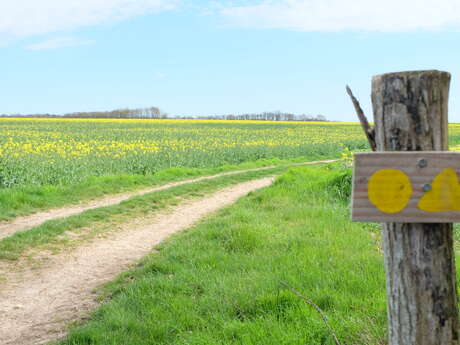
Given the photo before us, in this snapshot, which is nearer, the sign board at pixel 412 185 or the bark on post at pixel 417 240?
the sign board at pixel 412 185

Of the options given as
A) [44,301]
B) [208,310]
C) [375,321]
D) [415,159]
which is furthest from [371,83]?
[44,301]

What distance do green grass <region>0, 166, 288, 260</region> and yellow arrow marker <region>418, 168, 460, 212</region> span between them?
6.99 metres

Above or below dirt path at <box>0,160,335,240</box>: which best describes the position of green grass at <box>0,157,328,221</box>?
above

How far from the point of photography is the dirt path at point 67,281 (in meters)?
5.13

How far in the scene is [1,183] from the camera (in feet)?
45.2

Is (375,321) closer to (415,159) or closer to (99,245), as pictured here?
(415,159)

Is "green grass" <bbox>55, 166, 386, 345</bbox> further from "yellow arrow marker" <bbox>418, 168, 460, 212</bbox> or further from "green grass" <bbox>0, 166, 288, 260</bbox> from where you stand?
"green grass" <bbox>0, 166, 288, 260</bbox>

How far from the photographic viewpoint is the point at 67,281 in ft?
21.5

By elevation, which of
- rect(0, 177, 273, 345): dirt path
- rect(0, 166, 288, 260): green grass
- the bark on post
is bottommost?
rect(0, 177, 273, 345): dirt path

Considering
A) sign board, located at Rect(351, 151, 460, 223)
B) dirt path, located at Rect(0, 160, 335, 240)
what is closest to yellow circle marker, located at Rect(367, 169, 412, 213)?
sign board, located at Rect(351, 151, 460, 223)

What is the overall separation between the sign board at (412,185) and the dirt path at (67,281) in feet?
12.3

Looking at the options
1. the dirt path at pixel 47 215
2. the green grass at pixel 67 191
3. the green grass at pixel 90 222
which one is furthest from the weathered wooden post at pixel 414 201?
the green grass at pixel 67 191

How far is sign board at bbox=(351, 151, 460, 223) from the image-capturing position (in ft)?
7.74

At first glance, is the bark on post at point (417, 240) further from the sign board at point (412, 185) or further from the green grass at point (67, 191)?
the green grass at point (67, 191)
